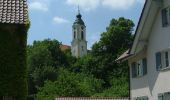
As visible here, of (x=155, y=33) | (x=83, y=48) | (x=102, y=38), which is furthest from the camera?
(x=83, y=48)

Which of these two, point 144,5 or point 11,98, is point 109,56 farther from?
point 11,98

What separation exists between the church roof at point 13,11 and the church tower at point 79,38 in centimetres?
13113

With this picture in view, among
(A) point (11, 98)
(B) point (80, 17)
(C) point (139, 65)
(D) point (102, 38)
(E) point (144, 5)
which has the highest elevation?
(B) point (80, 17)

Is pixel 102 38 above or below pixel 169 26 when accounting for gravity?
above

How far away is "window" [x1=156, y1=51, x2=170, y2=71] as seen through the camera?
31.0 meters

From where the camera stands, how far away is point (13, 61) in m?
23.1

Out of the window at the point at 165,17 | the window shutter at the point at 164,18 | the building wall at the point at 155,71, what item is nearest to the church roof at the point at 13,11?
the window at the point at 165,17

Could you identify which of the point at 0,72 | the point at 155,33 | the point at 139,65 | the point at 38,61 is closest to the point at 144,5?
the point at 155,33

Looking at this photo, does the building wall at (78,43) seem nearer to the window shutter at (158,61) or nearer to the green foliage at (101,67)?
the green foliage at (101,67)

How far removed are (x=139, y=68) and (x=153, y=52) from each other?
3.12 metres

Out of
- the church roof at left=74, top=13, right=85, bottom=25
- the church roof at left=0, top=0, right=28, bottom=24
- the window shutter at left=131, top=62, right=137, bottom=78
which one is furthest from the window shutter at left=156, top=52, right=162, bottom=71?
the church roof at left=74, top=13, right=85, bottom=25

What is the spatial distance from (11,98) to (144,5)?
12886mm

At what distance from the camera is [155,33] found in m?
32.6

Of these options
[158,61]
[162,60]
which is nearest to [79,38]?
[158,61]
